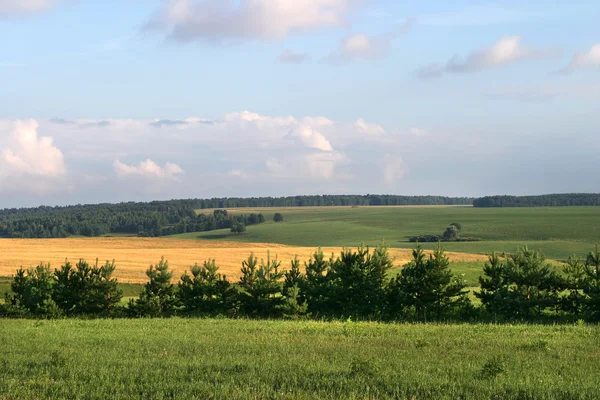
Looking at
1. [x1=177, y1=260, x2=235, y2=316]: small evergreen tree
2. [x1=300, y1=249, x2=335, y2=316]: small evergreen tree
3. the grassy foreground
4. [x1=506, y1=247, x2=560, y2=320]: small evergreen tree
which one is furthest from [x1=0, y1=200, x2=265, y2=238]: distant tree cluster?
the grassy foreground

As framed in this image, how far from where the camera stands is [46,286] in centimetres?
3366

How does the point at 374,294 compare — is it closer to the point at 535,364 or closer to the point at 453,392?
the point at 535,364

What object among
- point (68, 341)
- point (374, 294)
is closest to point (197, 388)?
point (68, 341)

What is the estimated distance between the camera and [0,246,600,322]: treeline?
30438mm

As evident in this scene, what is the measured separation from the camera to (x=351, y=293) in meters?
32.5

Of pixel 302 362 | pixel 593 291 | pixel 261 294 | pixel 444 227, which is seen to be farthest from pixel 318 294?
pixel 444 227

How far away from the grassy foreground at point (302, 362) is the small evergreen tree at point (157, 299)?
7123mm

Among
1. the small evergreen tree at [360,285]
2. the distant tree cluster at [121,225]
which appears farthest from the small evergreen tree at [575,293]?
the distant tree cluster at [121,225]

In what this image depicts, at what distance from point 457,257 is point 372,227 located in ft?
186

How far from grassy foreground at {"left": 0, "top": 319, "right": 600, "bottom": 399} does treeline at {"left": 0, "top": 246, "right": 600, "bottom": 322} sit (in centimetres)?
497

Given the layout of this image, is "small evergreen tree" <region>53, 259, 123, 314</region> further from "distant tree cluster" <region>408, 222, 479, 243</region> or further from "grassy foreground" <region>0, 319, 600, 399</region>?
"distant tree cluster" <region>408, 222, 479, 243</region>

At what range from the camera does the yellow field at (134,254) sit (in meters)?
58.4

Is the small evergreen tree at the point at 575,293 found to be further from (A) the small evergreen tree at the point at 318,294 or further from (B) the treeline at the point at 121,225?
(B) the treeline at the point at 121,225

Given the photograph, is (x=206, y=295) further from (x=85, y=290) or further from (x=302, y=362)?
(x=302, y=362)
